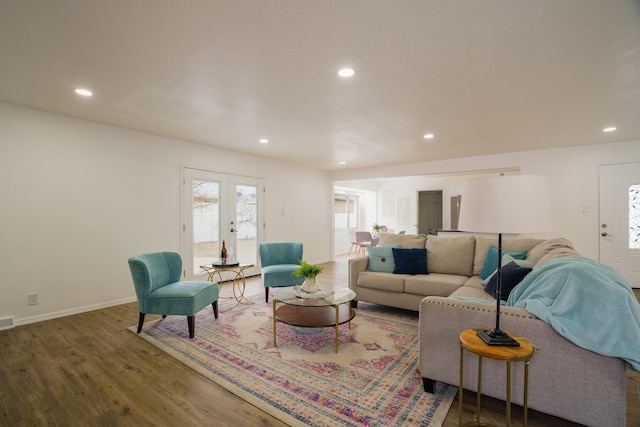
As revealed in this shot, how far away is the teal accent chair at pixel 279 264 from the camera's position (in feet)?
13.5

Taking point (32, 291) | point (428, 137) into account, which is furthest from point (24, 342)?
point (428, 137)

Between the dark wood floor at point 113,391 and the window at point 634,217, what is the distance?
12.2 ft

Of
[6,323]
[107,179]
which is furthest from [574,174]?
[6,323]

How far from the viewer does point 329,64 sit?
7.80ft

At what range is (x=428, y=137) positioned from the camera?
14.8 ft

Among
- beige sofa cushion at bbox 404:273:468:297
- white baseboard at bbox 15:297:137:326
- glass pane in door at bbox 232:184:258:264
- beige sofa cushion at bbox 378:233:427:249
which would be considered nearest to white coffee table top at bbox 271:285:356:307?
beige sofa cushion at bbox 404:273:468:297

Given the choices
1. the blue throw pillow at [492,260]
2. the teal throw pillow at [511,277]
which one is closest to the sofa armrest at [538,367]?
the teal throw pillow at [511,277]

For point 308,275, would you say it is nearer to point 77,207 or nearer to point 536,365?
point 536,365

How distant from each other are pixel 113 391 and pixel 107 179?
2.94m

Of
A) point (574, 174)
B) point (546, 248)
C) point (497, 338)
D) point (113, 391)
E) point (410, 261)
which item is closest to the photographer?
point (497, 338)

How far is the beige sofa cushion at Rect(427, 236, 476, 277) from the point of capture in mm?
3732

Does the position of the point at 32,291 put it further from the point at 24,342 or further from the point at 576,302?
the point at 576,302

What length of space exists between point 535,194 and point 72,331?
4.32 metres

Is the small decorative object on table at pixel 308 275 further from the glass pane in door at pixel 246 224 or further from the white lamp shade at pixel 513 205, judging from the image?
the glass pane in door at pixel 246 224
